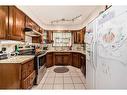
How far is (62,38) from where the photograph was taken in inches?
291

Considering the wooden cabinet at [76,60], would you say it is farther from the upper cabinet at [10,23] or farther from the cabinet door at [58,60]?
the upper cabinet at [10,23]

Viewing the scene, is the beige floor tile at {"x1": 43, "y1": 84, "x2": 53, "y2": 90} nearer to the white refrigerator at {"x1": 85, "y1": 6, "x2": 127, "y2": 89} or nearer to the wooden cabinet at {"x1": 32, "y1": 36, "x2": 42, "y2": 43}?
the white refrigerator at {"x1": 85, "y1": 6, "x2": 127, "y2": 89}

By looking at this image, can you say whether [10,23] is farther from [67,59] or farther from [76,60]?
[67,59]

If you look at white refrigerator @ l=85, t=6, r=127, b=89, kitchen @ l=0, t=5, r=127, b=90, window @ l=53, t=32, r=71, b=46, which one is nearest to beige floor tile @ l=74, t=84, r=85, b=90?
kitchen @ l=0, t=5, r=127, b=90

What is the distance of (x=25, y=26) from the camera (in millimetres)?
3504

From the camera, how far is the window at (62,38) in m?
7.34

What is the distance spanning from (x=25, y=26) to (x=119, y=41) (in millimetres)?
2825

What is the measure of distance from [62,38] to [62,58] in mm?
1442

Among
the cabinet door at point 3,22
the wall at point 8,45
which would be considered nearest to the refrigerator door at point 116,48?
the cabinet door at point 3,22

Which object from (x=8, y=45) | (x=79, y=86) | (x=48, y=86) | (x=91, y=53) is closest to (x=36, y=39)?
(x=8, y=45)

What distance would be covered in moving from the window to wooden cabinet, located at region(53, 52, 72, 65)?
1084mm

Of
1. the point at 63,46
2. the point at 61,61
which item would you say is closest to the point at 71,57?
the point at 61,61

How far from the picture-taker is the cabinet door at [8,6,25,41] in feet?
8.59
